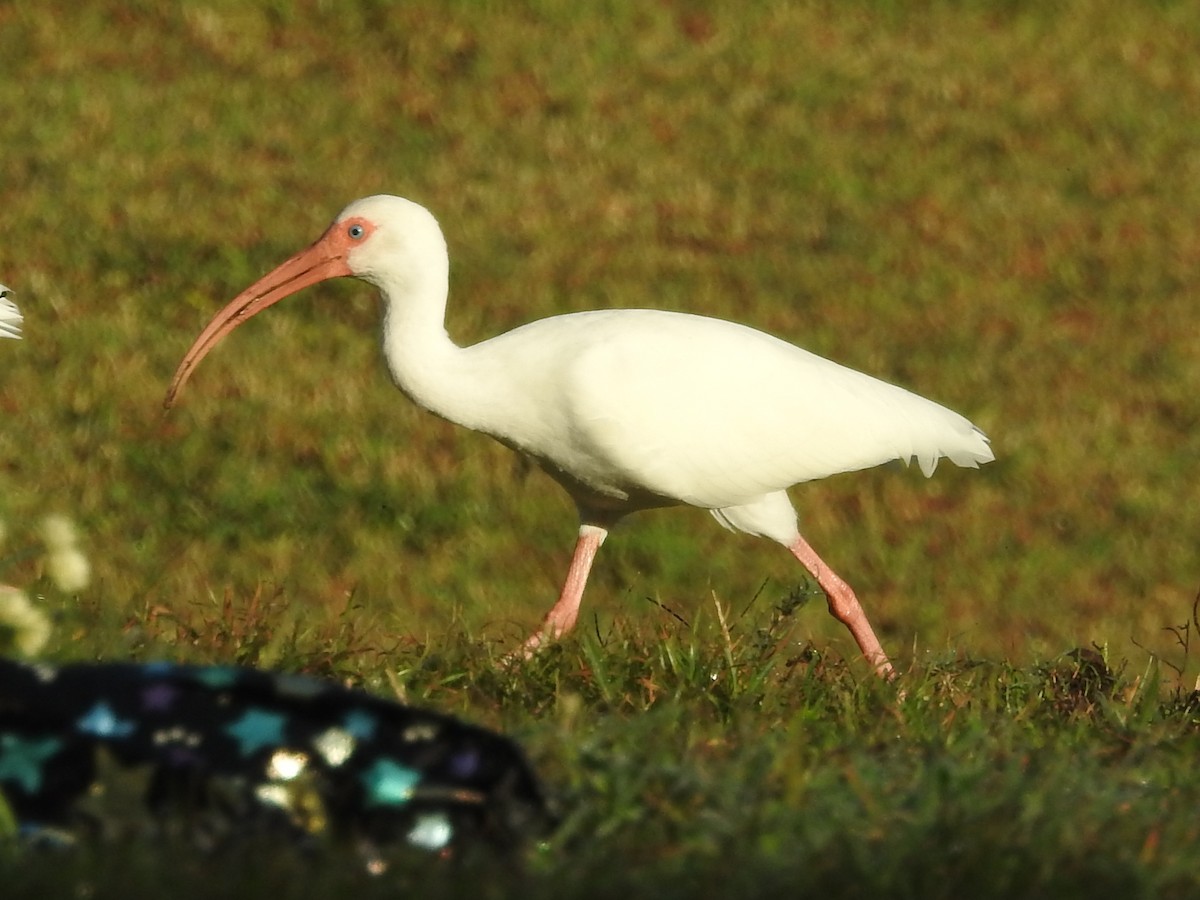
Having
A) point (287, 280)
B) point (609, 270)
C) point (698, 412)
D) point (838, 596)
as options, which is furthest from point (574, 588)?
point (609, 270)

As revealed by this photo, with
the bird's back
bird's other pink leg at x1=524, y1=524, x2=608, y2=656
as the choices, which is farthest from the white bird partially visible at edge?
bird's other pink leg at x1=524, y1=524, x2=608, y2=656

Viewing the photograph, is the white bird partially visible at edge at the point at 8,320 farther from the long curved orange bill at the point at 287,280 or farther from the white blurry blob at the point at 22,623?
the white blurry blob at the point at 22,623

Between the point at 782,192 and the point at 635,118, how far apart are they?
1179 millimetres

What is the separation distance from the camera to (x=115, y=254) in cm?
1123

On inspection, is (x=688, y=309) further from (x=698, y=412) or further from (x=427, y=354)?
(x=427, y=354)

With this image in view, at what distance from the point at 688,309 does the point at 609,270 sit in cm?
53

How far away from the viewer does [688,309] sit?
1149 cm

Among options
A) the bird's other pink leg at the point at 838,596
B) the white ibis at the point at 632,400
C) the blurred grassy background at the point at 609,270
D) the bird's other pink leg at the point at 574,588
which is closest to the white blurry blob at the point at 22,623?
the blurred grassy background at the point at 609,270

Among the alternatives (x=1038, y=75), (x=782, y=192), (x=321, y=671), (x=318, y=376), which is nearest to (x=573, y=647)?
(x=321, y=671)

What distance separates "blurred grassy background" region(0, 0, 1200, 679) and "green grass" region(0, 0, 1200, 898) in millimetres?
29

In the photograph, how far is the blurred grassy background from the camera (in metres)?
9.24

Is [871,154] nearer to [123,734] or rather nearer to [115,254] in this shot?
[115,254]

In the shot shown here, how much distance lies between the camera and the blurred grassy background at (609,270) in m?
9.24

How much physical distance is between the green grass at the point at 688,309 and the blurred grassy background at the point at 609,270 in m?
0.03
